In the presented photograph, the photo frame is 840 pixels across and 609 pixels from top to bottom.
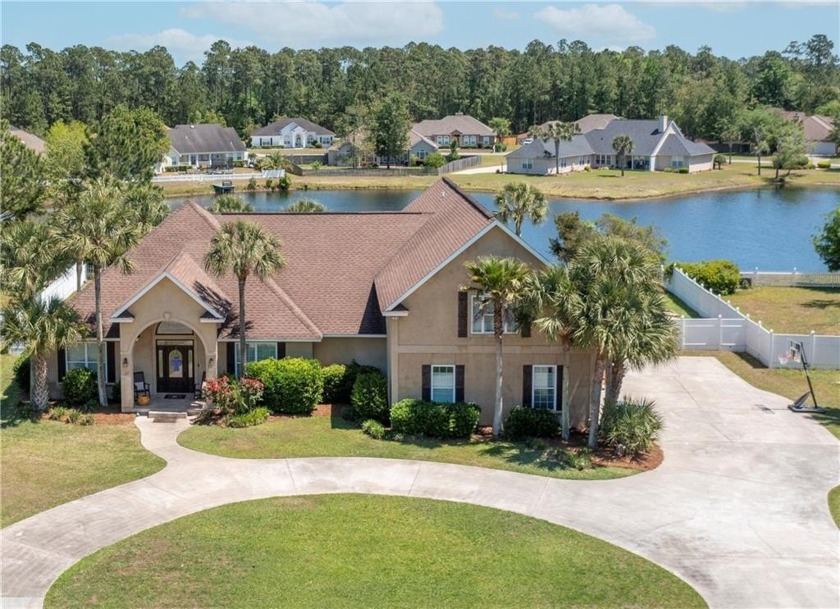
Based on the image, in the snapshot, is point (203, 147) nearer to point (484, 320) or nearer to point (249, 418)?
point (249, 418)

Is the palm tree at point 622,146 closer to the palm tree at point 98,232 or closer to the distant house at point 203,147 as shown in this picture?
the distant house at point 203,147

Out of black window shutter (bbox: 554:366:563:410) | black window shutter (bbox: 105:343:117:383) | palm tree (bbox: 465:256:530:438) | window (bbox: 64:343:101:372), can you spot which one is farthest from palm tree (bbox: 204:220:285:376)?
black window shutter (bbox: 554:366:563:410)

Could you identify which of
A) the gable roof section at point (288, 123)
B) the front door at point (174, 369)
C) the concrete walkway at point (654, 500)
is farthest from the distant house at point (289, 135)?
the concrete walkway at point (654, 500)

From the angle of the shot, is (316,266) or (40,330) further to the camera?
(316,266)

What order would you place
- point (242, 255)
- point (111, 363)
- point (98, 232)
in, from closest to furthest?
point (98, 232)
point (242, 255)
point (111, 363)

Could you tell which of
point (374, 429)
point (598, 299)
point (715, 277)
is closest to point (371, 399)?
point (374, 429)

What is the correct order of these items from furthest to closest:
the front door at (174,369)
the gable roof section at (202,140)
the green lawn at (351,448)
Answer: the gable roof section at (202,140)
the front door at (174,369)
the green lawn at (351,448)
